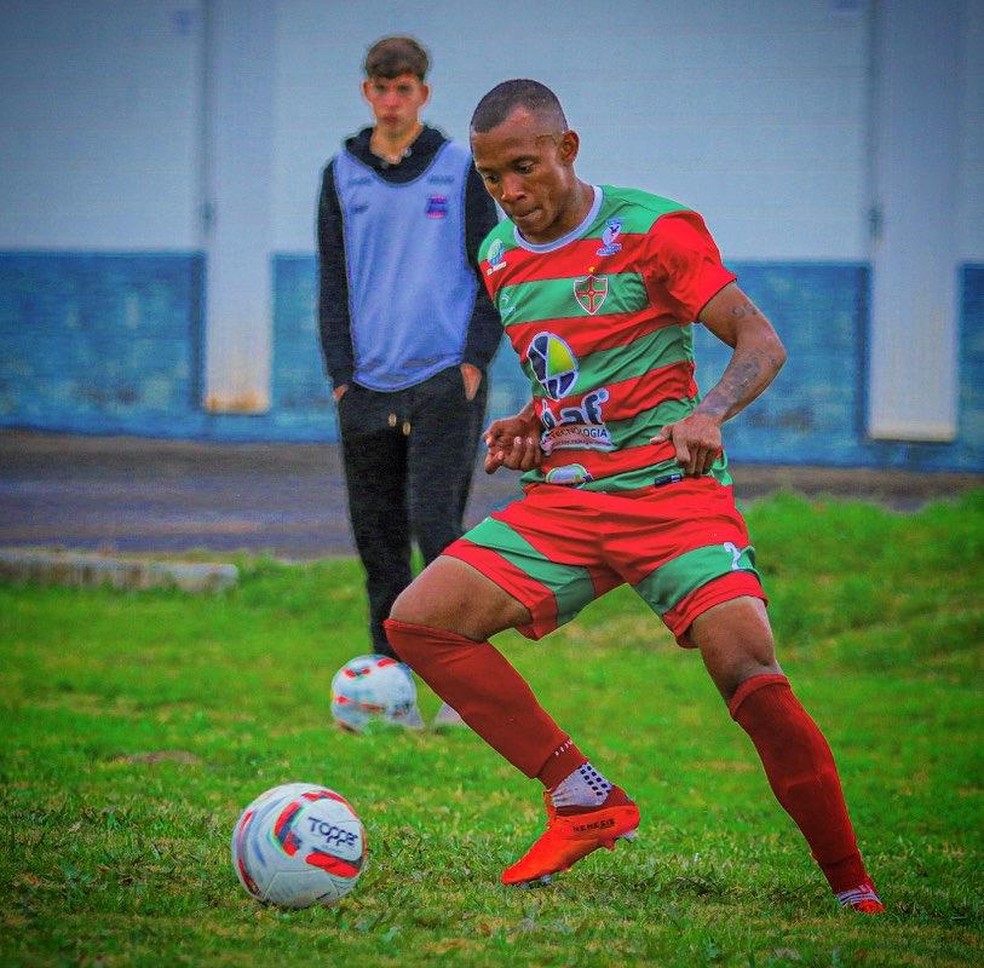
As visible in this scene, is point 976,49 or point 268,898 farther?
point 976,49

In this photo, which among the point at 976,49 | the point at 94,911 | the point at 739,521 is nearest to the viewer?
the point at 94,911

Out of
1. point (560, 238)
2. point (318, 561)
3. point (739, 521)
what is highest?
point (560, 238)

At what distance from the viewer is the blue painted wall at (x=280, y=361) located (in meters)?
18.9

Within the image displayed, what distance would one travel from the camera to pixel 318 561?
37.4 feet

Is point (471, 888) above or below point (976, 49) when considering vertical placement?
below

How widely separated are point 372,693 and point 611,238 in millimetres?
2870

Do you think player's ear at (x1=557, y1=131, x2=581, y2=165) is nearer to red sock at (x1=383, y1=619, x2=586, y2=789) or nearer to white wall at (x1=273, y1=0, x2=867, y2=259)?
red sock at (x1=383, y1=619, x2=586, y2=789)

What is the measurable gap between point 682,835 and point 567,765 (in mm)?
1185

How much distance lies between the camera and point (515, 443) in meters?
4.84

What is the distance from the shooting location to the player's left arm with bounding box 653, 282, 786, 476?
434 centimetres

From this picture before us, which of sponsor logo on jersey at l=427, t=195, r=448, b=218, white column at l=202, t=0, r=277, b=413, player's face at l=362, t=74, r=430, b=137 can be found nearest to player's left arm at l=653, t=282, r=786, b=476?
sponsor logo on jersey at l=427, t=195, r=448, b=218

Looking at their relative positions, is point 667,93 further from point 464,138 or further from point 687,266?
point 687,266

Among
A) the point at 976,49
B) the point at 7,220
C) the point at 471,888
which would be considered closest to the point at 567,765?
the point at 471,888

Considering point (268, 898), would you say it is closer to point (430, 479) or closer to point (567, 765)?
point (567, 765)
